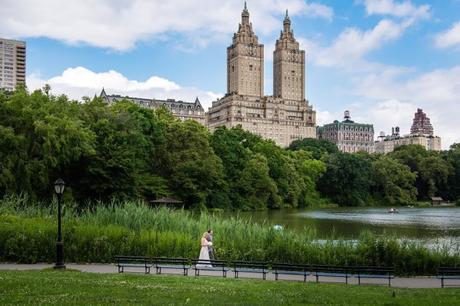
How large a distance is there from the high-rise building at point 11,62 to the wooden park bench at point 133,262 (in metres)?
122

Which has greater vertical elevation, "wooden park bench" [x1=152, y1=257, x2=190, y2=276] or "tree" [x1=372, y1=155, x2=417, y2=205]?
A: "tree" [x1=372, y1=155, x2=417, y2=205]

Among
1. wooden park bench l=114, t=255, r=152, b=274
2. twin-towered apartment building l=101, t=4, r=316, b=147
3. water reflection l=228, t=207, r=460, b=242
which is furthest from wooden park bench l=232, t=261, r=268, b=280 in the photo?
twin-towered apartment building l=101, t=4, r=316, b=147

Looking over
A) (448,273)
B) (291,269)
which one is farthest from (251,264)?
(448,273)

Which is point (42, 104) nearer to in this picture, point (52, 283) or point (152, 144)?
point (152, 144)

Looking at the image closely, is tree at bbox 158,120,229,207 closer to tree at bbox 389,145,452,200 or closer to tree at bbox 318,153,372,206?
tree at bbox 318,153,372,206

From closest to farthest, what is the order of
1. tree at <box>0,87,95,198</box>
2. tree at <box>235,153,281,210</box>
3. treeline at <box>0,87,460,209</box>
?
tree at <box>0,87,95,198</box>, treeline at <box>0,87,460,209</box>, tree at <box>235,153,281,210</box>

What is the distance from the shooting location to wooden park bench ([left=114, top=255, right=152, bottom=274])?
59.2 feet

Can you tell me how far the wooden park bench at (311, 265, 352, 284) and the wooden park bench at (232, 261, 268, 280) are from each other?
1456 millimetres

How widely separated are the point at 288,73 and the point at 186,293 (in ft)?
607

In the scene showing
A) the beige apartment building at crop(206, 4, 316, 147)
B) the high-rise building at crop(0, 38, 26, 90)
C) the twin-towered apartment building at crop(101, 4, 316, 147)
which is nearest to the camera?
the high-rise building at crop(0, 38, 26, 90)

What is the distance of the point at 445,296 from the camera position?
12.6m

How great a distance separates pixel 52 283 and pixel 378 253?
11.2 m

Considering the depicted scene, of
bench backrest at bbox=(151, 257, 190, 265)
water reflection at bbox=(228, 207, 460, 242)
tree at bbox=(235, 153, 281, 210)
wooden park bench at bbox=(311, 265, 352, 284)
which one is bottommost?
water reflection at bbox=(228, 207, 460, 242)

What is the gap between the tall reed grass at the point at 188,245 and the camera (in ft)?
64.4
